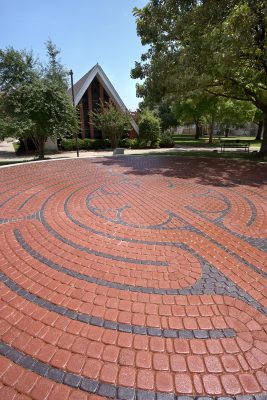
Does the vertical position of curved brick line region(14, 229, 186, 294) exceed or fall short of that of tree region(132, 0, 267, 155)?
it falls short

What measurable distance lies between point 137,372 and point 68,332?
85 centimetres

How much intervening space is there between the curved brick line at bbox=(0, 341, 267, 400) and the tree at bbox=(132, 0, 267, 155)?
10606mm

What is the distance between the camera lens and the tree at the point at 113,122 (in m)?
25.4

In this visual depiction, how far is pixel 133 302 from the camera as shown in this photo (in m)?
3.07

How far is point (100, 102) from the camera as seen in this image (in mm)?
28250

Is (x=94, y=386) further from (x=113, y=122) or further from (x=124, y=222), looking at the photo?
(x=113, y=122)

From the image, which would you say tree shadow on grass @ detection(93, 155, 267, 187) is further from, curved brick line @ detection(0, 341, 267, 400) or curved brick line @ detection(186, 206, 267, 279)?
curved brick line @ detection(0, 341, 267, 400)

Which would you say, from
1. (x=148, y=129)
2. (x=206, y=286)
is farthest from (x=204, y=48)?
(x=148, y=129)

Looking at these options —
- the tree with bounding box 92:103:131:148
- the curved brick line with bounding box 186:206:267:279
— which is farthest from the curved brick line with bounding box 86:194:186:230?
the tree with bounding box 92:103:131:148

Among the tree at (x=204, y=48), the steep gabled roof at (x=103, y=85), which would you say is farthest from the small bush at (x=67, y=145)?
the tree at (x=204, y=48)

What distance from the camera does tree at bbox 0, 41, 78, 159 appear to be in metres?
15.3

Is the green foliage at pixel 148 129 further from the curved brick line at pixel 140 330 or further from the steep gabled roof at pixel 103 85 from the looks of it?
the curved brick line at pixel 140 330

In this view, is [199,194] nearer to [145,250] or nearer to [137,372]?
[145,250]

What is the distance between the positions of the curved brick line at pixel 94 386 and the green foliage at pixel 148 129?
25.7m
